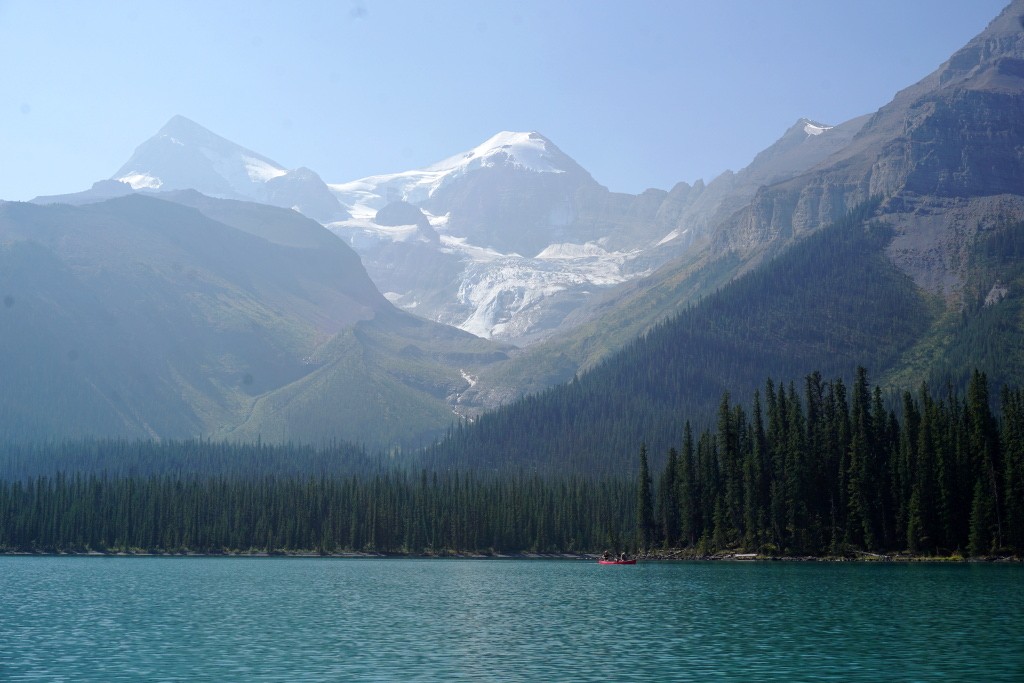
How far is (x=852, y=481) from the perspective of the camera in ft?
514

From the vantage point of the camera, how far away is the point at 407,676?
54.7m

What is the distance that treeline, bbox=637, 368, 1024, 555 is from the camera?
5817 inches

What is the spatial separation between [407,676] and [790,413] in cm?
12949

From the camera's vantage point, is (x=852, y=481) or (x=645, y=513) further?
(x=645, y=513)

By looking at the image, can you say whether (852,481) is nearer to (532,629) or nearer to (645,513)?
(645,513)

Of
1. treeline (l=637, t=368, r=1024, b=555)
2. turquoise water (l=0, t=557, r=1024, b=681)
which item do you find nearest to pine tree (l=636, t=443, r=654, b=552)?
treeline (l=637, t=368, r=1024, b=555)

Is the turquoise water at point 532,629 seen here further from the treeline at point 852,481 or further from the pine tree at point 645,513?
the pine tree at point 645,513

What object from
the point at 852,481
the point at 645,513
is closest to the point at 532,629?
the point at 852,481

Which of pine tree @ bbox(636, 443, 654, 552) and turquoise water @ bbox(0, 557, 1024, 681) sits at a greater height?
pine tree @ bbox(636, 443, 654, 552)

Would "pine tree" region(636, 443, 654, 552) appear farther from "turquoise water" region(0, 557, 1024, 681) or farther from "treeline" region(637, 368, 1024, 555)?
"turquoise water" region(0, 557, 1024, 681)

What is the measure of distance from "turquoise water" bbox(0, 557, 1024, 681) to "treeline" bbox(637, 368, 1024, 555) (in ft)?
65.7

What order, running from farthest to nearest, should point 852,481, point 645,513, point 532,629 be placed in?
point 645,513, point 852,481, point 532,629

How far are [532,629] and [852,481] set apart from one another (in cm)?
9601

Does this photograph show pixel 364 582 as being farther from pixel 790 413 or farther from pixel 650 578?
pixel 790 413
